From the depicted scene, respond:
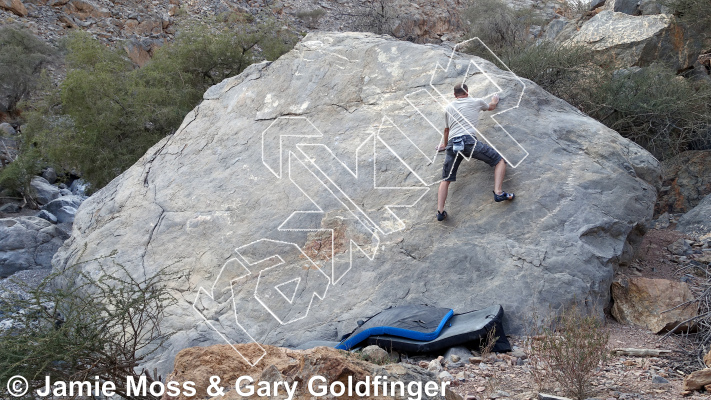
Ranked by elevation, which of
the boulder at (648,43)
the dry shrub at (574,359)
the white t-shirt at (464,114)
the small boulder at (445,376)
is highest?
the white t-shirt at (464,114)

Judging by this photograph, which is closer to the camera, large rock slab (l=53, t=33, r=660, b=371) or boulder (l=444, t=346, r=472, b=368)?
boulder (l=444, t=346, r=472, b=368)

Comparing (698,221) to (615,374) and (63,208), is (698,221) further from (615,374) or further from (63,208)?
(63,208)

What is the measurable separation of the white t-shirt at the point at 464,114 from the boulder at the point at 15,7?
2066 cm

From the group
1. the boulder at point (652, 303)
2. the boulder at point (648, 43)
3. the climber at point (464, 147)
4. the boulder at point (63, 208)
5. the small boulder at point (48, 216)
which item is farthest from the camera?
the boulder at point (63, 208)

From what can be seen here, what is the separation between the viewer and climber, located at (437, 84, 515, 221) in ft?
15.9

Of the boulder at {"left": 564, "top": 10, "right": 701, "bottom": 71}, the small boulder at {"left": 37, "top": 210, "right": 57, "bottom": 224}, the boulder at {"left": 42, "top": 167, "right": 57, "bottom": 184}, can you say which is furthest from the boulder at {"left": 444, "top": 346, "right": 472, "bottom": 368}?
the boulder at {"left": 42, "top": 167, "right": 57, "bottom": 184}

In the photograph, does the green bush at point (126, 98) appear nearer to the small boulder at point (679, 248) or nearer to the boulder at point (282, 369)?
the small boulder at point (679, 248)

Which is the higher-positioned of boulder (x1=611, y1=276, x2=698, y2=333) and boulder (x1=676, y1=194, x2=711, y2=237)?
boulder (x1=611, y1=276, x2=698, y2=333)

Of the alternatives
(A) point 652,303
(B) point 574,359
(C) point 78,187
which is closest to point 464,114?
(A) point 652,303

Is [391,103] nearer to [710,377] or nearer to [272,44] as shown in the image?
[710,377]

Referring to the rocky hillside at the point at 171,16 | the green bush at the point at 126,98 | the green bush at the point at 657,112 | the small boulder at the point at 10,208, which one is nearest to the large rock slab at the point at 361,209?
the green bush at the point at 657,112

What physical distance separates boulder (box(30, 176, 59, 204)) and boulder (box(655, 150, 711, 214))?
12.7m

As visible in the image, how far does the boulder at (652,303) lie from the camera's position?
441cm

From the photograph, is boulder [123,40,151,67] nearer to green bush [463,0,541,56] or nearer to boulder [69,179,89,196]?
boulder [69,179,89,196]
